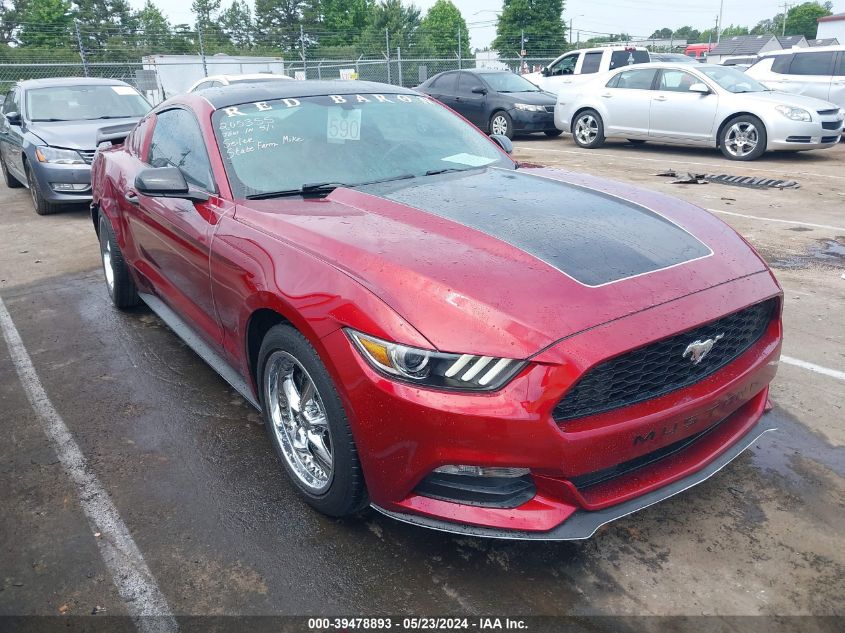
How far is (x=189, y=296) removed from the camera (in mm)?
3547

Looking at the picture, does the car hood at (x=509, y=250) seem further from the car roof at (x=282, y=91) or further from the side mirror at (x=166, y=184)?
the car roof at (x=282, y=91)

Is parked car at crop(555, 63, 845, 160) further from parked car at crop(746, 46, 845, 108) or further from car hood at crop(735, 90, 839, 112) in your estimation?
parked car at crop(746, 46, 845, 108)

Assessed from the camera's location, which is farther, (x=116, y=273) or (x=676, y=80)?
(x=676, y=80)

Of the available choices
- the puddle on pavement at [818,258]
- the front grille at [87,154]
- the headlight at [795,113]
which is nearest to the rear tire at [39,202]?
the front grille at [87,154]

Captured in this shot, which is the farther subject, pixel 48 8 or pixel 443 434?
pixel 48 8

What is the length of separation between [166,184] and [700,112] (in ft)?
33.6

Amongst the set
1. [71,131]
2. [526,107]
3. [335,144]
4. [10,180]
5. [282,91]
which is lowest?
[10,180]

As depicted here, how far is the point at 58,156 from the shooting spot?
816 centimetres

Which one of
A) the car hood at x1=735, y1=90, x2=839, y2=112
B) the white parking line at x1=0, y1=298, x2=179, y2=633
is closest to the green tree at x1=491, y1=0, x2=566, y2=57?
the car hood at x1=735, y1=90, x2=839, y2=112

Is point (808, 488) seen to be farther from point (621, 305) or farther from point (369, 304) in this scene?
point (369, 304)

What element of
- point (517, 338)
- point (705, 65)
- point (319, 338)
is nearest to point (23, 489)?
point (319, 338)

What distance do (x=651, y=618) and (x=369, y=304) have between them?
4.40 ft

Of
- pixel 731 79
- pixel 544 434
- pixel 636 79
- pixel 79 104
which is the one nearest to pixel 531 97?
pixel 636 79

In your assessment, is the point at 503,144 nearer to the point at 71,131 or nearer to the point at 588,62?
the point at 71,131
